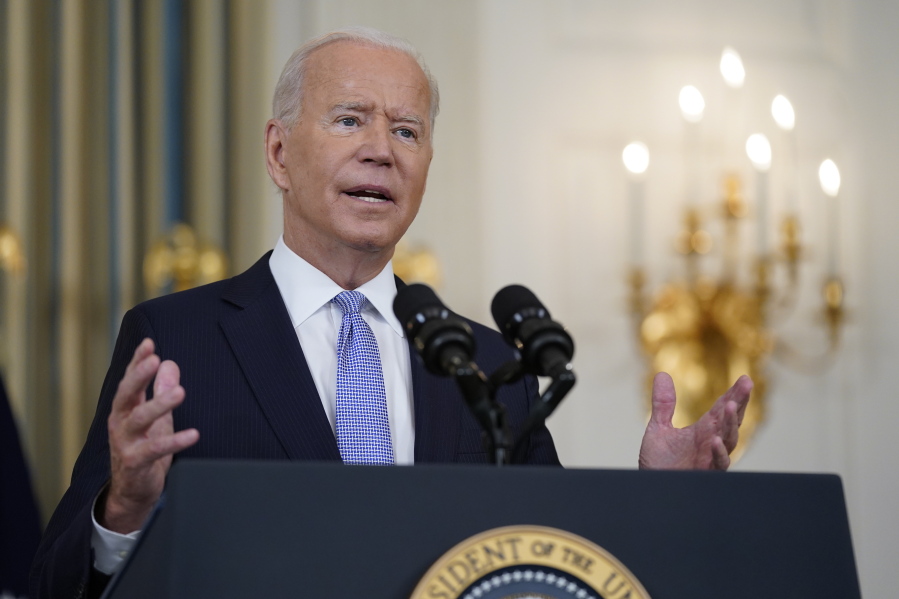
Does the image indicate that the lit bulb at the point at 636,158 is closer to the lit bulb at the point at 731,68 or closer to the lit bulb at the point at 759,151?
the lit bulb at the point at 759,151

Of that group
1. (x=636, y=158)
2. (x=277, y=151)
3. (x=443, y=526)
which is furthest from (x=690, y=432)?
(x=636, y=158)

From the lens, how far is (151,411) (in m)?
1.15

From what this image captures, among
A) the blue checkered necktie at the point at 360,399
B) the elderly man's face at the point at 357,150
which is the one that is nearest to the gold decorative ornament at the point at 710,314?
the elderly man's face at the point at 357,150

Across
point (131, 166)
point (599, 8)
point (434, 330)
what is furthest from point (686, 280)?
point (434, 330)

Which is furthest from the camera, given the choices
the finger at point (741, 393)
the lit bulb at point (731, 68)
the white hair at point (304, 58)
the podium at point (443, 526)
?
the lit bulb at point (731, 68)

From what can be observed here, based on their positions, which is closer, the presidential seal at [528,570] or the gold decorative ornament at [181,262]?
the presidential seal at [528,570]

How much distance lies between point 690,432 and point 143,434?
0.73m

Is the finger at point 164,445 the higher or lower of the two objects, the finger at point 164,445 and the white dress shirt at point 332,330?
the lower

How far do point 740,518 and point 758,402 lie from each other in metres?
2.80

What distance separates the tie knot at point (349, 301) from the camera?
1834 mm

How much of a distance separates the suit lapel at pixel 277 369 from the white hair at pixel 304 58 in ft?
1.16

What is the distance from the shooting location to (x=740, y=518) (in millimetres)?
1092

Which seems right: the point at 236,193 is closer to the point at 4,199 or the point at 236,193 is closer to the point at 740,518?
the point at 4,199

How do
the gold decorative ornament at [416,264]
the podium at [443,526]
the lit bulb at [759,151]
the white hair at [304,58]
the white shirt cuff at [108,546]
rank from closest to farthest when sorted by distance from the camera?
the podium at [443,526] < the white shirt cuff at [108,546] < the white hair at [304,58] < the gold decorative ornament at [416,264] < the lit bulb at [759,151]
